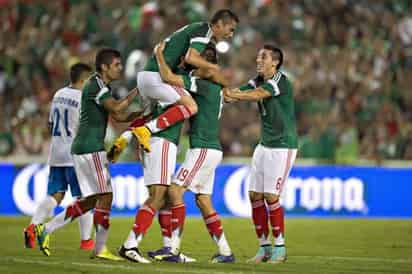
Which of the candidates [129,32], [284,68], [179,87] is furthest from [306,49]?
[179,87]

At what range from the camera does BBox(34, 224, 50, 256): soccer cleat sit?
44.0ft

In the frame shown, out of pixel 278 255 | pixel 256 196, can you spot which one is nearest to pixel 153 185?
pixel 256 196

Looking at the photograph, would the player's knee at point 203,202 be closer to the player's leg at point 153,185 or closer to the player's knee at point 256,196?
the player's leg at point 153,185

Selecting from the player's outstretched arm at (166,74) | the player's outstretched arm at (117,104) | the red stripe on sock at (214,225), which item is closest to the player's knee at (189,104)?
the player's outstretched arm at (166,74)

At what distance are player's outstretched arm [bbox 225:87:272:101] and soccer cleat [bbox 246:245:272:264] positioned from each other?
5.72 ft

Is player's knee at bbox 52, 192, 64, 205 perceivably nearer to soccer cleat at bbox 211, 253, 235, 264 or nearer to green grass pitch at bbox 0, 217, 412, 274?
green grass pitch at bbox 0, 217, 412, 274

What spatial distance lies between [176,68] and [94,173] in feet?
5.01

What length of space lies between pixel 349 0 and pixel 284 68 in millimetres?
2755

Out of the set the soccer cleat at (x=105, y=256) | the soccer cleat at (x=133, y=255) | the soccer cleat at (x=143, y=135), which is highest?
the soccer cleat at (x=143, y=135)

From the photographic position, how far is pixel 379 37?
2516 cm

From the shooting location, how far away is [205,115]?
504 inches

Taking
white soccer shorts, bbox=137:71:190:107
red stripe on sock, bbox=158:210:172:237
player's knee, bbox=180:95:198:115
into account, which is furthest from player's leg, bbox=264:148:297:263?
white soccer shorts, bbox=137:71:190:107

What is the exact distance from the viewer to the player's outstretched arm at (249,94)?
12922 millimetres

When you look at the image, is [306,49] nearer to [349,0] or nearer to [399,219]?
[349,0]
